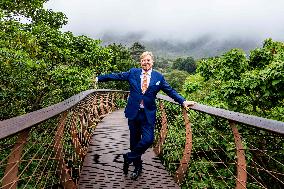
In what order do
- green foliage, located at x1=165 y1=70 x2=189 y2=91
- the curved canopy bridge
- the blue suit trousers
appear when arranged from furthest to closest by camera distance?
green foliage, located at x1=165 y1=70 x2=189 y2=91
the blue suit trousers
the curved canopy bridge

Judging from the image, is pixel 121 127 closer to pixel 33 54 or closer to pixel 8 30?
pixel 33 54

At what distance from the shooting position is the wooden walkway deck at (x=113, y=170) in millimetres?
3945

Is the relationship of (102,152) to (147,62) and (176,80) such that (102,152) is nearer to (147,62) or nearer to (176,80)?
(147,62)

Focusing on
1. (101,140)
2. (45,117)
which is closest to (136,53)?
(101,140)

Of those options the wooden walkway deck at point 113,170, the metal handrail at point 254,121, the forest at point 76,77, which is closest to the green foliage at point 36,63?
the forest at point 76,77

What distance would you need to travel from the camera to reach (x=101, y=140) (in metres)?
6.82

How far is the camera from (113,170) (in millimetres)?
4551

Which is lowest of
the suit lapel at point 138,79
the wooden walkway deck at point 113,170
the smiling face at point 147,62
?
the wooden walkway deck at point 113,170

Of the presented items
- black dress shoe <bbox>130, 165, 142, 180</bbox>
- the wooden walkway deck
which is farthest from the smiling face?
the wooden walkway deck

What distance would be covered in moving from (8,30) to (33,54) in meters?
1.35

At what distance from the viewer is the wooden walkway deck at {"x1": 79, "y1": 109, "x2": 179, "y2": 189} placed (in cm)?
395

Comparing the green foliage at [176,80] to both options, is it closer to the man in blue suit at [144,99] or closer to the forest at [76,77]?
the forest at [76,77]

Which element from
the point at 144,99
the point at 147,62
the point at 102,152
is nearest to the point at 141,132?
the point at 144,99

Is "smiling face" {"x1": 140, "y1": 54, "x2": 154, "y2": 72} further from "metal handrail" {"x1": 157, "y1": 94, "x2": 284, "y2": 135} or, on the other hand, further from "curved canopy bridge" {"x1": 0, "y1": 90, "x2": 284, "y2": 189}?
"metal handrail" {"x1": 157, "y1": 94, "x2": 284, "y2": 135}
